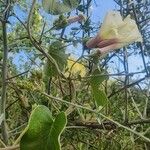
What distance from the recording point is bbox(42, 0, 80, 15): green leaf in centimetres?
98

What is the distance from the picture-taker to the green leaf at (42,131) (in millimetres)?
721

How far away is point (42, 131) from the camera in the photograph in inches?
29.4

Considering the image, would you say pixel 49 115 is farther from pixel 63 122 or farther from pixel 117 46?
pixel 117 46

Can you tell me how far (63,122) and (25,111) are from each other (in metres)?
0.69

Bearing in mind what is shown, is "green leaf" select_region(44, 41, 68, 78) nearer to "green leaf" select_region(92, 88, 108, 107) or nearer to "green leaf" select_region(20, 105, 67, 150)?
"green leaf" select_region(92, 88, 108, 107)

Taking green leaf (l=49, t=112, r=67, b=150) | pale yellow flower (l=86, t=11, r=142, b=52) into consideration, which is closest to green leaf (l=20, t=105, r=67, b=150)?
green leaf (l=49, t=112, r=67, b=150)

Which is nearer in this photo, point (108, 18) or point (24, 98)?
point (108, 18)

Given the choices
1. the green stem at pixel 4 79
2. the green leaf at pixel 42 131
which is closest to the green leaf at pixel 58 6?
the green stem at pixel 4 79

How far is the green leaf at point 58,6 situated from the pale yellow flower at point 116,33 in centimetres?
11

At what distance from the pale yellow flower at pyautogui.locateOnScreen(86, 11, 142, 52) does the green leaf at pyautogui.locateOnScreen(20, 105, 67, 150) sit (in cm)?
23

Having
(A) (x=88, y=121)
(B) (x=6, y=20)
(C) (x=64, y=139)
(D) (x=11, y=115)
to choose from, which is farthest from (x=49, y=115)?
(D) (x=11, y=115)

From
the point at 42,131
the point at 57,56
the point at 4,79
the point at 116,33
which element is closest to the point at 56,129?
the point at 42,131

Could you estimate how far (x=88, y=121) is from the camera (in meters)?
1.34

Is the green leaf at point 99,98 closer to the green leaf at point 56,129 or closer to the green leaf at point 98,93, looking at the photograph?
the green leaf at point 98,93
